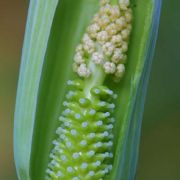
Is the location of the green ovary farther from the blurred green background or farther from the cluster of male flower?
the blurred green background

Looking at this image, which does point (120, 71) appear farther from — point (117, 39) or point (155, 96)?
point (155, 96)

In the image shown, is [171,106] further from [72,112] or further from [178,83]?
[72,112]

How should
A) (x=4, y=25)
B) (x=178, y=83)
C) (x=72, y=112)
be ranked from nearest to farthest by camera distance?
(x=72, y=112)
(x=178, y=83)
(x=4, y=25)

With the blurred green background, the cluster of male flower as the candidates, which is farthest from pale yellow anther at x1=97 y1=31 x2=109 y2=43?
the blurred green background

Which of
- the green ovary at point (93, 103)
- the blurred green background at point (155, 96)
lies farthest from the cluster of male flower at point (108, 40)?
the blurred green background at point (155, 96)

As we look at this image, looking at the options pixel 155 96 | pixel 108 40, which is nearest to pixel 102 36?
pixel 108 40

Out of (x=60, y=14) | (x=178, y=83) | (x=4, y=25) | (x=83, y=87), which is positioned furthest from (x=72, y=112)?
(x=4, y=25)

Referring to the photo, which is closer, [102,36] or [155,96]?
[102,36]
